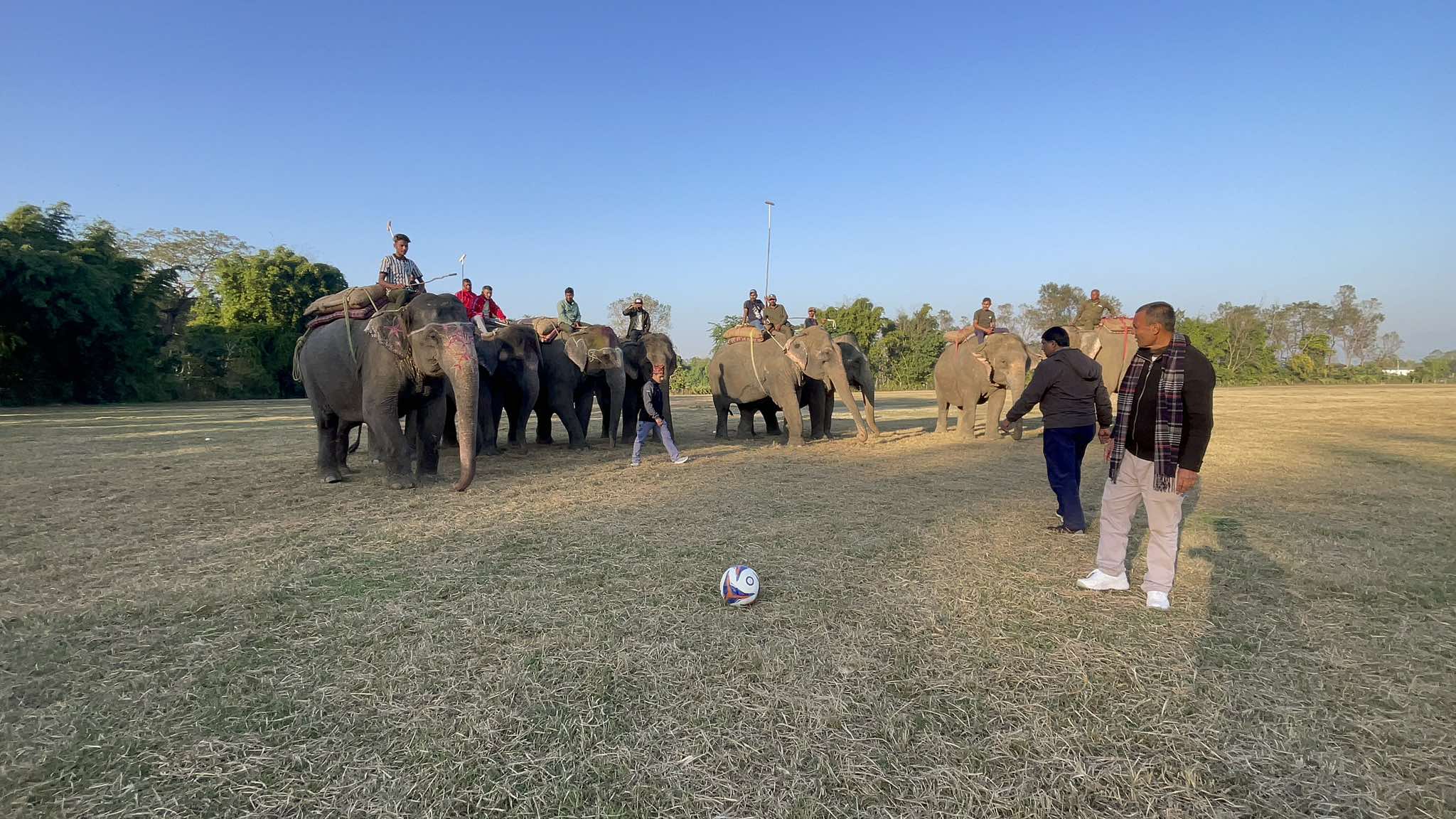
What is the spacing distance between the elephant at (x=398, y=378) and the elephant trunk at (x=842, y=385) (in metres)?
6.67

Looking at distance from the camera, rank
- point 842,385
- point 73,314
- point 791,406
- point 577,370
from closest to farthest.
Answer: point 842,385
point 791,406
point 577,370
point 73,314

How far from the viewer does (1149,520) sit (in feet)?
14.1

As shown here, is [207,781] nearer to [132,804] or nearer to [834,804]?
[132,804]

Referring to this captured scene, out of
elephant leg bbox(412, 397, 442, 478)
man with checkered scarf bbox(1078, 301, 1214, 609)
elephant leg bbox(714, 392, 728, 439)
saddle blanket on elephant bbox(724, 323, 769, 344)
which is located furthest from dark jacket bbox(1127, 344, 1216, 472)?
elephant leg bbox(714, 392, 728, 439)

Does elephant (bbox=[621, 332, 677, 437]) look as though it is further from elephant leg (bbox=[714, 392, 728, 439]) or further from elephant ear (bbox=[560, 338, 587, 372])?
elephant leg (bbox=[714, 392, 728, 439])

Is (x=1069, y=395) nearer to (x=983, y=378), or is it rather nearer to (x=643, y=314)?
(x=983, y=378)

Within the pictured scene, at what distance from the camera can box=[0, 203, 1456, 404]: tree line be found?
26.2m

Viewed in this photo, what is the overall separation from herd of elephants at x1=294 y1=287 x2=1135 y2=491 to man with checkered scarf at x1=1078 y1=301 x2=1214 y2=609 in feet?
20.7

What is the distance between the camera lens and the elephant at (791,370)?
12.2 meters

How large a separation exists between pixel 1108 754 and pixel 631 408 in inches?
468

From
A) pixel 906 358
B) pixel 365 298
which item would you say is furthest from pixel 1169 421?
pixel 906 358

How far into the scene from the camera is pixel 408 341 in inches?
302

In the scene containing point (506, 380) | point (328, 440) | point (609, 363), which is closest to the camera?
point (328, 440)

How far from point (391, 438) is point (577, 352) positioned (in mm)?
4621
